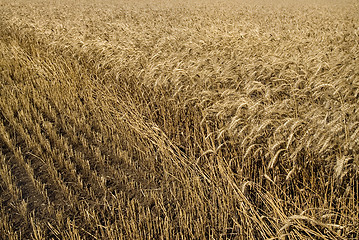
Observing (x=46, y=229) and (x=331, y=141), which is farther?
(x=46, y=229)

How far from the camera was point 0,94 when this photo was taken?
4625mm

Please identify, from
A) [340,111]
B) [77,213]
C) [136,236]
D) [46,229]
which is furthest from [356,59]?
[46,229]

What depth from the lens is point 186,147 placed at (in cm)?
307

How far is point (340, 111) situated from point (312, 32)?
623 centimetres

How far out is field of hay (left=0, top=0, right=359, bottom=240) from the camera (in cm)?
204

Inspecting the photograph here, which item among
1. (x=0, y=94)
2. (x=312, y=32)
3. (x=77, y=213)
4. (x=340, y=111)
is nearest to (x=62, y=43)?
(x=0, y=94)

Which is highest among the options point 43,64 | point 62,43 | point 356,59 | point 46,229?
point 356,59

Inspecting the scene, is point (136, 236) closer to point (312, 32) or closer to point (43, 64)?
point (43, 64)

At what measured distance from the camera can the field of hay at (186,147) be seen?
2.04 meters

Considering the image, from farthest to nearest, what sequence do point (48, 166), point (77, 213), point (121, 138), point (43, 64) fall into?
point (43, 64), point (121, 138), point (48, 166), point (77, 213)

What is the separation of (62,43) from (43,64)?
1.91 ft

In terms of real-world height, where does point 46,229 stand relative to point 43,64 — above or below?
below

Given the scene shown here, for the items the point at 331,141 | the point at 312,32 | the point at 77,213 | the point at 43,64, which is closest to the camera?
the point at 331,141

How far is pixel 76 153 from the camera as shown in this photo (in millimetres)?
3227
